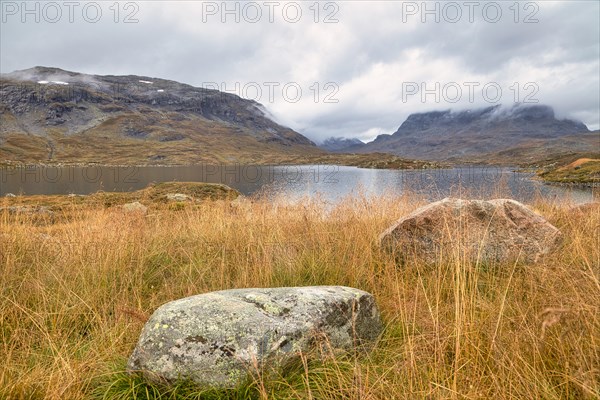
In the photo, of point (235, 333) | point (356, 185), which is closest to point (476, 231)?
point (235, 333)

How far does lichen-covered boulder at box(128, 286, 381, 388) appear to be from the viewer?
244 cm

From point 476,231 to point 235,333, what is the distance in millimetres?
3987

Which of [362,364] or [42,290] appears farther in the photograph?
[42,290]

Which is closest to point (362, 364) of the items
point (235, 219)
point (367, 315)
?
point (367, 315)

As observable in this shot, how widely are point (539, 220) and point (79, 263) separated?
257 inches

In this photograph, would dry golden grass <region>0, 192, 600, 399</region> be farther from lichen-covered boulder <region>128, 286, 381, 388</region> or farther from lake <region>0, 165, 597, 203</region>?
lake <region>0, 165, 597, 203</region>

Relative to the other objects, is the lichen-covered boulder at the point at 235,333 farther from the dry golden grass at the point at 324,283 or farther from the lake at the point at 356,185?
the lake at the point at 356,185

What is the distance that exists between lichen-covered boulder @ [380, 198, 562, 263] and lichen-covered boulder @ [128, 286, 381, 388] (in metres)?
2.36

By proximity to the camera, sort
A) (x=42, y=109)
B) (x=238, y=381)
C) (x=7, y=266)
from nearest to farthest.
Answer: (x=238, y=381), (x=7, y=266), (x=42, y=109)

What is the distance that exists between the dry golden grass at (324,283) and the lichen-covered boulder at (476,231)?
0.28 meters

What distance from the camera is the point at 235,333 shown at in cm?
256

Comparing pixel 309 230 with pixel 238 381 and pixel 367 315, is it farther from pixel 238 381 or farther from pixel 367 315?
pixel 238 381

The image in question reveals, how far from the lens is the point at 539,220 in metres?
5.34

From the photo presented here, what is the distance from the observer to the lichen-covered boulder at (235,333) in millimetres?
2436
